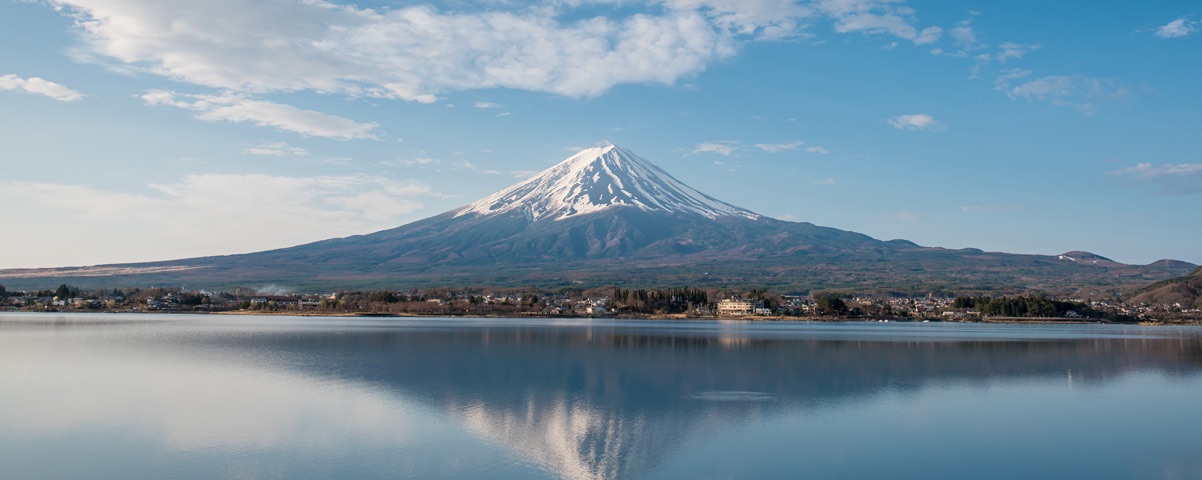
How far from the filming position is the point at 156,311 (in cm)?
7738

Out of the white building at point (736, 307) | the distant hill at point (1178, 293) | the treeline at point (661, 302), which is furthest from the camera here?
the distant hill at point (1178, 293)

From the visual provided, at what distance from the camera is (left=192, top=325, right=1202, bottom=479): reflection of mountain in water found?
14742 mm

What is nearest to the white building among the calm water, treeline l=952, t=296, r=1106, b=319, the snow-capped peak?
treeline l=952, t=296, r=1106, b=319

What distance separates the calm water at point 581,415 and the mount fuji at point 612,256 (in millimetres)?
82142

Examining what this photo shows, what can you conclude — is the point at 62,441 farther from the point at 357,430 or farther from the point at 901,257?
the point at 901,257

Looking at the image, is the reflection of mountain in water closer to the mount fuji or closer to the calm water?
the calm water

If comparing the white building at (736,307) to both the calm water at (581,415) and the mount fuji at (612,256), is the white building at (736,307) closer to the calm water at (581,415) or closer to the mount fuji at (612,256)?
the mount fuji at (612,256)

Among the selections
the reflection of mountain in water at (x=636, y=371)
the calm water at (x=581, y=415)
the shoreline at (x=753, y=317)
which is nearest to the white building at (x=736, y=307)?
the shoreline at (x=753, y=317)

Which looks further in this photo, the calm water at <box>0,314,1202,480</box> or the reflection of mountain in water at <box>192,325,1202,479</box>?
the reflection of mountain in water at <box>192,325,1202,479</box>

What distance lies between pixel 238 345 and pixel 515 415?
19437 mm

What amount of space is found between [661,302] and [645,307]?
4.43 feet

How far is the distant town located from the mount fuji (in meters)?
27.6

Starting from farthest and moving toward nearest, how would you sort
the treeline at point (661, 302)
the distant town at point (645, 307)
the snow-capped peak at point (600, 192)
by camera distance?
the snow-capped peak at point (600, 192)
the distant town at point (645, 307)
the treeline at point (661, 302)

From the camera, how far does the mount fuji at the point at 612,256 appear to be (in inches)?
4776
